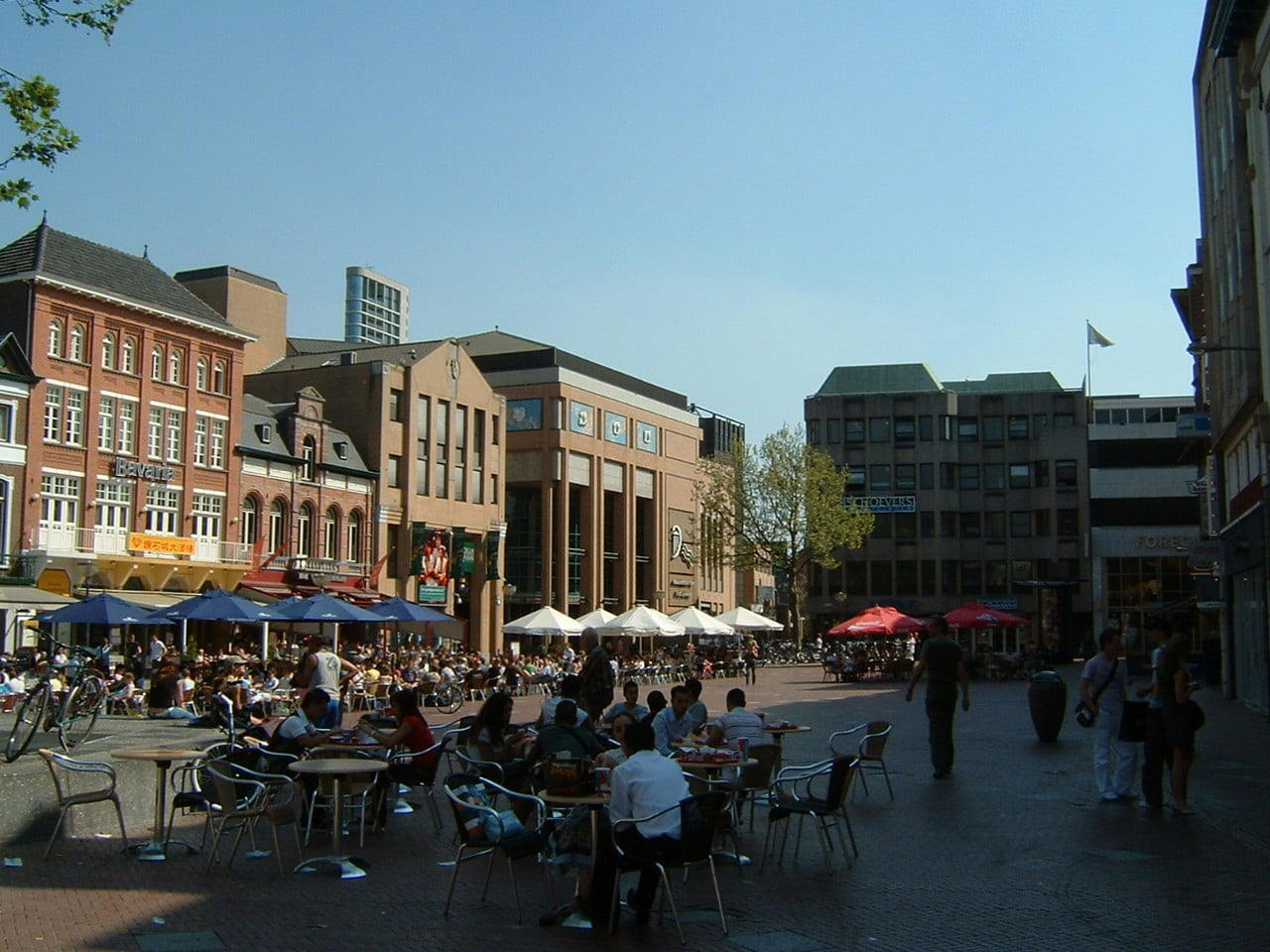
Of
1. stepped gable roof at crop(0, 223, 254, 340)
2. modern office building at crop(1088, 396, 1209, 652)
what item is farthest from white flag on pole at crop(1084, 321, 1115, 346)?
stepped gable roof at crop(0, 223, 254, 340)

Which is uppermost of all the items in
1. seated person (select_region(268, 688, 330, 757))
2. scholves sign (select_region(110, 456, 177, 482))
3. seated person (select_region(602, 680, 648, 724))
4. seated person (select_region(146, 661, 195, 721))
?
scholves sign (select_region(110, 456, 177, 482))

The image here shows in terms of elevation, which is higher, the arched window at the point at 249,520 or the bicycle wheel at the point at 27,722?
the arched window at the point at 249,520

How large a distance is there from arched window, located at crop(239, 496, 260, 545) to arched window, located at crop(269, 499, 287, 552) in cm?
66

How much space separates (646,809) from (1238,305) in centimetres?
2111

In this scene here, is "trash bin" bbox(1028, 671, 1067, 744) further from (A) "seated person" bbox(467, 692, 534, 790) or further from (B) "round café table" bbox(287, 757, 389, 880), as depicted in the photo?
(B) "round café table" bbox(287, 757, 389, 880)

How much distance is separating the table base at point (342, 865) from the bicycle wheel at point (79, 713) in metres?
4.23

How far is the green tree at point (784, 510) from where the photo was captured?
6269cm

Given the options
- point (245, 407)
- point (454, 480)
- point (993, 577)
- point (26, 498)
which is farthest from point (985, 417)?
point (26, 498)

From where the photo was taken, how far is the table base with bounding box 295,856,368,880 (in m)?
9.49

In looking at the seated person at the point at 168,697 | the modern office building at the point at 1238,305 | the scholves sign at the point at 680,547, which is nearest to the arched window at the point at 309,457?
the seated person at the point at 168,697

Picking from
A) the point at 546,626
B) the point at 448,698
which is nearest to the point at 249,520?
the point at 546,626

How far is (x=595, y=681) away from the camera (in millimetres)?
17297

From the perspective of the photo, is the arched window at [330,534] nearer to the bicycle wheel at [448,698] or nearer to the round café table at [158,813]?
the bicycle wheel at [448,698]

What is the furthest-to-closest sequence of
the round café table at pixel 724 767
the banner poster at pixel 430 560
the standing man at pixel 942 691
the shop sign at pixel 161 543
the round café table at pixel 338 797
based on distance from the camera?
the banner poster at pixel 430 560 < the shop sign at pixel 161 543 < the standing man at pixel 942 691 < the round café table at pixel 724 767 < the round café table at pixel 338 797
